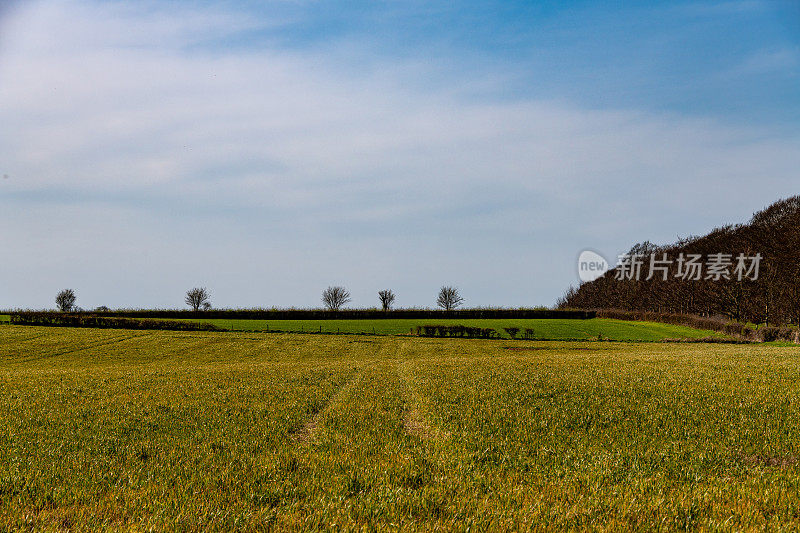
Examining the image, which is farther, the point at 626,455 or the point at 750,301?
the point at 750,301

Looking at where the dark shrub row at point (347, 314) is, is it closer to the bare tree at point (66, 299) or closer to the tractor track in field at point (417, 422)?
the bare tree at point (66, 299)

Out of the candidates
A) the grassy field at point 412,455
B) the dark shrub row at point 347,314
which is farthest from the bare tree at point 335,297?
the grassy field at point 412,455

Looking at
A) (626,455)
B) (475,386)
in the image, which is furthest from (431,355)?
(626,455)

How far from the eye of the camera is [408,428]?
15266 millimetres

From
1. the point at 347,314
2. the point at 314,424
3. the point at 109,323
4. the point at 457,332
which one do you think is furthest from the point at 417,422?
the point at 347,314

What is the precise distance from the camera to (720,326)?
90.5m

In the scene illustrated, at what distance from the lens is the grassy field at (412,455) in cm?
866

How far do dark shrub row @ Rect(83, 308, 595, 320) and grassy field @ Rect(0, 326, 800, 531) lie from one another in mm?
89668

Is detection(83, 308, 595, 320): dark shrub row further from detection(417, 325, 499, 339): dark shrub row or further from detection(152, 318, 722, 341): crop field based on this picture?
detection(417, 325, 499, 339): dark shrub row

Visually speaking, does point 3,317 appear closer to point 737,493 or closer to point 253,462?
point 253,462

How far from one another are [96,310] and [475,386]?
123m

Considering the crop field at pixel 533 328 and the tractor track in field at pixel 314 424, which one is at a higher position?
the tractor track in field at pixel 314 424

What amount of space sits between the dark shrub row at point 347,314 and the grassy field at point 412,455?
89.7 metres

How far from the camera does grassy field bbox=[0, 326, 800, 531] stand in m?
8.66
